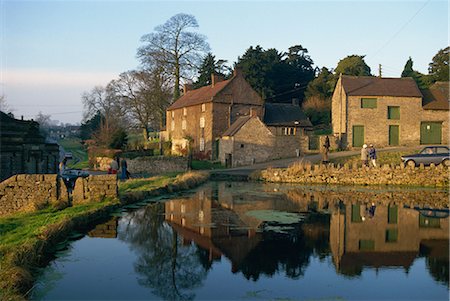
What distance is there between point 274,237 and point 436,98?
111 ft

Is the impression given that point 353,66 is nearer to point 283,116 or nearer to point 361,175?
point 283,116

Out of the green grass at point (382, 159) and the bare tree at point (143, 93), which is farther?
the bare tree at point (143, 93)

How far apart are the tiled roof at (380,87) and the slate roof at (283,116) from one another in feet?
18.1

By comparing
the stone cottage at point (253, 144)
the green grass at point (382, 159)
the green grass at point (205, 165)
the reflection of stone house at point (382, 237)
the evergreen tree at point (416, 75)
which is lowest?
the reflection of stone house at point (382, 237)

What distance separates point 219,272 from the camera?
9.19 meters

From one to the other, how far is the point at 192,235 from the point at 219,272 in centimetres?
333

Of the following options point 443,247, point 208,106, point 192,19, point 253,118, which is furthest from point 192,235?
point 192,19

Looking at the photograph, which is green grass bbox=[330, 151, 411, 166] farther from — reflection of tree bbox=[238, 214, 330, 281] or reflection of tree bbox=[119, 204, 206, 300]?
reflection of tree bbox=[119, 204, 206, 300]

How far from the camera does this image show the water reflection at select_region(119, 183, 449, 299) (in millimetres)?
9422

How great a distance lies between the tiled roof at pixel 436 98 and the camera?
38312mm

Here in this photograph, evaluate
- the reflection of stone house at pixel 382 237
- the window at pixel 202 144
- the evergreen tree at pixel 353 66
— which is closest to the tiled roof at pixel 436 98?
the evergreen tree at pixel 353 66

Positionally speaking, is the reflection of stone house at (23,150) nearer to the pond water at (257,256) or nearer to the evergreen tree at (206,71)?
the pond water at (257,256)

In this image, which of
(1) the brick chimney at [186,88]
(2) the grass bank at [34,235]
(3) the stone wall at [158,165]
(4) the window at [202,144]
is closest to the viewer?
(2) the grass bank at [34,235]

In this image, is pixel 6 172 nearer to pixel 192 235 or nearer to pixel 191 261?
pixel 192 235
